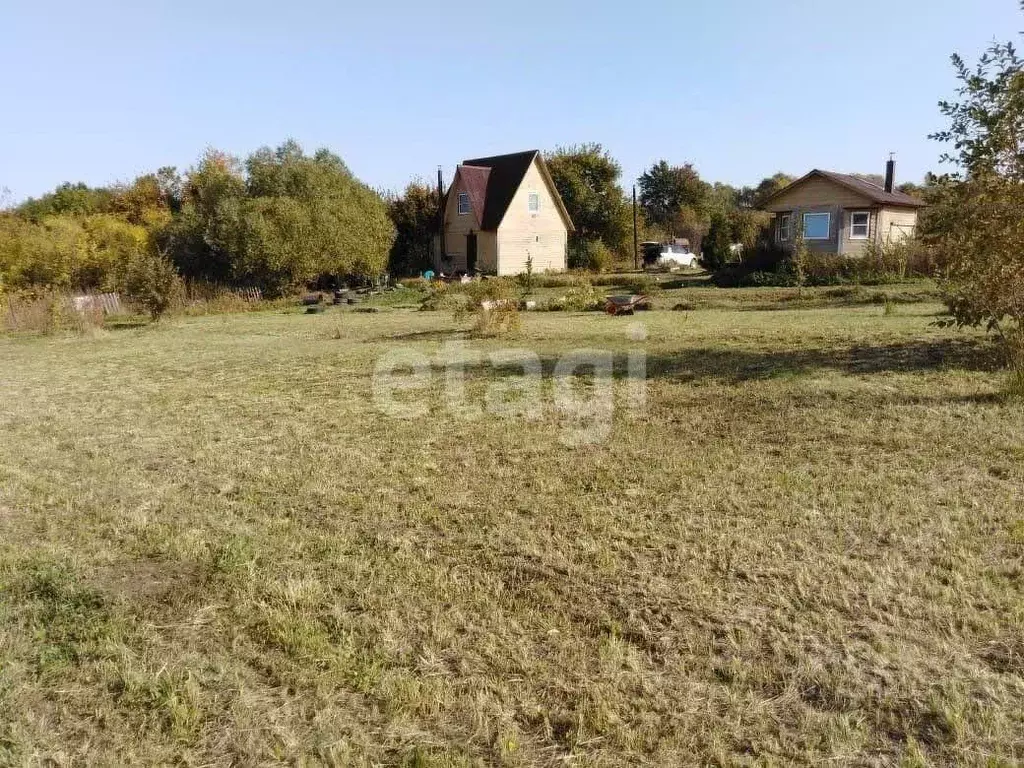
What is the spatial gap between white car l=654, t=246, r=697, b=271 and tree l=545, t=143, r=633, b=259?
9.41ft

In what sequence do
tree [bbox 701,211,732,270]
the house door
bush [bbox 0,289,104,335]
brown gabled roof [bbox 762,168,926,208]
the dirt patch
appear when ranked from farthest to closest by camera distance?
the house door
tree [bbox 701,211,732,270]
brown gabled roof [bbox 762,168,926,208]
bush [bbox 0,289,104,335]
the dirt patch

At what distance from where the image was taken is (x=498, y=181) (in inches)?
1409

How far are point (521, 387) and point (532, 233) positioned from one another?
28.2 m

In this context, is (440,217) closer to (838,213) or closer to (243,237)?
(243,237)

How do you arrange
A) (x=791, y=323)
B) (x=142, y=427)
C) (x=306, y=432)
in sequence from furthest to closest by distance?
(x=791, y=323) → (x=142, y=427) → (x=306, y=432)

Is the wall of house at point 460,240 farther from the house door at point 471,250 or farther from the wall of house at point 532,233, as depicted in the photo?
the wall of house at point 532,233

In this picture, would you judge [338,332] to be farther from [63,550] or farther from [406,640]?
[406,640]

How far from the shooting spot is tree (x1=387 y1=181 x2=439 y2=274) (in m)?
35.4

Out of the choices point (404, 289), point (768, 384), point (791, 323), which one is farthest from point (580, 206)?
point (768, 384)

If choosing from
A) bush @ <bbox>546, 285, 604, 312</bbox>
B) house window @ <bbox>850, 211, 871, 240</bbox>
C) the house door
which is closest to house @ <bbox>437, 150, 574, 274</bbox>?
the house door

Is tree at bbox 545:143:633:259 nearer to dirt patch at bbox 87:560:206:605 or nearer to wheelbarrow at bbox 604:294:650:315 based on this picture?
wheelbarrow at bbox 604:294:650:315

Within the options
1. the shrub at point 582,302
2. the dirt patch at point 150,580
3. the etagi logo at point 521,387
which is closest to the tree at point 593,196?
the shrub at point 582,302

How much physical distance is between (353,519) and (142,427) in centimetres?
408

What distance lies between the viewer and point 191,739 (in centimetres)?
249
